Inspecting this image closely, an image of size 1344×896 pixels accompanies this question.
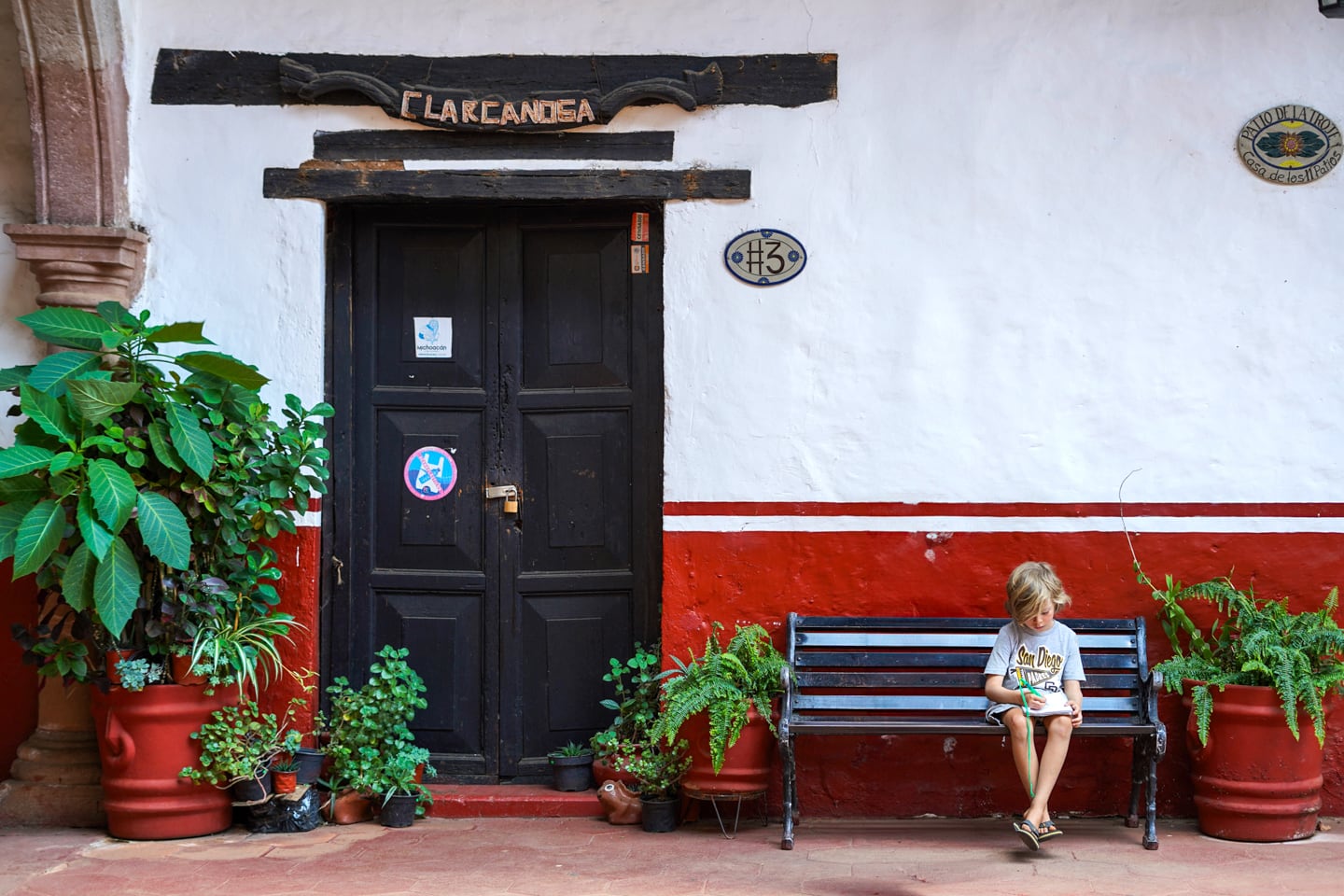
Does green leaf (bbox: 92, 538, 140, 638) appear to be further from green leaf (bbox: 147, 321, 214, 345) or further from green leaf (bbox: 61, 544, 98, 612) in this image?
green leaf (bbox: 147, 321, 214, 345)

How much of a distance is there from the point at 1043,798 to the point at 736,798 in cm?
116

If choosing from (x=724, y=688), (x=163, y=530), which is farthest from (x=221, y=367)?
(x=724, y=688)

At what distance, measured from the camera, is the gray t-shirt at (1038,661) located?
16.5 feet

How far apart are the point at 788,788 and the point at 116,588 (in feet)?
8.61

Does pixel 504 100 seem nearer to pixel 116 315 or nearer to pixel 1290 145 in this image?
pixel 116 315

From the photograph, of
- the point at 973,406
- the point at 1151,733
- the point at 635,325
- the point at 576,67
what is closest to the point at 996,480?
the point at 973,406

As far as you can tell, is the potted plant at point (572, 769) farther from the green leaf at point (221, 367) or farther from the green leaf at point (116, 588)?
the green leaf at point (221, 367)

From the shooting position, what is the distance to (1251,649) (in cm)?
508

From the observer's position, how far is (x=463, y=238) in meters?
6.02

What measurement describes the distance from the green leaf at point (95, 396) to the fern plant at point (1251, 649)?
4109mm

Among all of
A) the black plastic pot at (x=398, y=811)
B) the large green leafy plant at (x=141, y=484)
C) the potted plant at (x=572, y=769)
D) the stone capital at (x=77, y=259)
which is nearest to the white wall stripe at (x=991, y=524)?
the potted plant at (x=572, y=769)

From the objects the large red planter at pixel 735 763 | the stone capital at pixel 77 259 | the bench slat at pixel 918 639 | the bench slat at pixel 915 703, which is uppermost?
the stone capital at pixel 77 259

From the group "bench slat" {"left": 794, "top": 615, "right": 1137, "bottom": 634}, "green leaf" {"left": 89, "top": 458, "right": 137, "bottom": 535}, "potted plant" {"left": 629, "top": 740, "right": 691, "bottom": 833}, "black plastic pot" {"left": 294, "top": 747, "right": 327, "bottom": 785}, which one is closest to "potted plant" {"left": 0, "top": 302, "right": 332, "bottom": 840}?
"green leaf" {"left": 89, "top": 458, "right": 137, "bottom": 535}

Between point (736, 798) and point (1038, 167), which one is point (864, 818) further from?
point (1038, 167)
